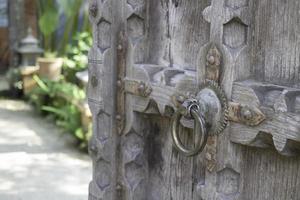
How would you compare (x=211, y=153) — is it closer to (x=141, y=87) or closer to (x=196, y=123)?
(x=196, y=123)

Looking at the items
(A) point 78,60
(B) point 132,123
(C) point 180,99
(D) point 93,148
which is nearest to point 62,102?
(A) point 78,60

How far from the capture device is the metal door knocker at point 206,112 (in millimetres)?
1182

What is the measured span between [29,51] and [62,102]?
2003mm

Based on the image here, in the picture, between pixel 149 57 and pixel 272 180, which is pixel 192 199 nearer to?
pixel 272 180

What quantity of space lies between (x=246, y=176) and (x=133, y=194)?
1.42 ft

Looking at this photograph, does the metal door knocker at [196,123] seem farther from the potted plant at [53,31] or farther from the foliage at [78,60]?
the potted plant at [53,31]

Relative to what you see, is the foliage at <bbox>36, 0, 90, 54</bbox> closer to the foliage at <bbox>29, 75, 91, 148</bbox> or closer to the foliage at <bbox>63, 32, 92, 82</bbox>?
the foliage at <bbox>63, 32, 92, 82</bbox>

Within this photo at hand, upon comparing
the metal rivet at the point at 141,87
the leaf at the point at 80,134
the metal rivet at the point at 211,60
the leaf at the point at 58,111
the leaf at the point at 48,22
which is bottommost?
the leaf at the point at 80,134

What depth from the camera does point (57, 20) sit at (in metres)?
9.30

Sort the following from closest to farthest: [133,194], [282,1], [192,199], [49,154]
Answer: [282,1]
[192,199]
[133,194]
[49,154]

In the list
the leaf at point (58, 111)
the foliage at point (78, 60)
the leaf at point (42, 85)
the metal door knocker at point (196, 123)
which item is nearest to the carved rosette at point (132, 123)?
the metal door knocker at point (196, 123)

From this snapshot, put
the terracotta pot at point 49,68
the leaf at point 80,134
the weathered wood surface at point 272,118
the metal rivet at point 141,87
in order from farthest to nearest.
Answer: the terracotta pot at point 49,68, the leaf at point 80,134, the metal rivet at point 141,87, the weathered wood surface at point 272,118

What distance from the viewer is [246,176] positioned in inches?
47.8

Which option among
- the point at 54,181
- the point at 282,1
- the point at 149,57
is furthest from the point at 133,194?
the point at 54,181
